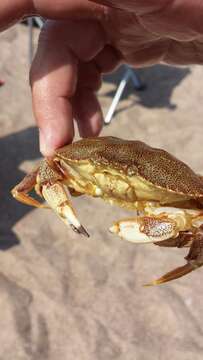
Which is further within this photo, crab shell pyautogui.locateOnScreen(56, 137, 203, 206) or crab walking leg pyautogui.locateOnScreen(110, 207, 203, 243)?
crab shell pyautogui.locateOnScreen(56, 137, 203, 206)

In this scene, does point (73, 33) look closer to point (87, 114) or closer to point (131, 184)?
point (87, 114)

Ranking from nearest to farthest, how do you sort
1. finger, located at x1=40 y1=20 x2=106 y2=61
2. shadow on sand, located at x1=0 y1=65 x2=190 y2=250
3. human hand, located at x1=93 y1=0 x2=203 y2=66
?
human hand, located at x1=93 y1=0 x2=203 y2=66 < finger, located at x1=40 y1=20 x2=106 y2=61 < shadow on sand, located at x1=0 y1=65 x2=190 y2=250

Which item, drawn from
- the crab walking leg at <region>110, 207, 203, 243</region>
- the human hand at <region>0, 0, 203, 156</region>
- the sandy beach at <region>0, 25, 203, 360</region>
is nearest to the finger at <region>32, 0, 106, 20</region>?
the human hand at <region>0, 0, 203, 156</region>

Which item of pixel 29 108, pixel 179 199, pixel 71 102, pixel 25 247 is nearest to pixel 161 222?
pixel 179 199

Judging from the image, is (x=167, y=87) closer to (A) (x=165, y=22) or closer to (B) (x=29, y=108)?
(B) (x=29, y=108)

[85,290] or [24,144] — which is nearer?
[85,290]

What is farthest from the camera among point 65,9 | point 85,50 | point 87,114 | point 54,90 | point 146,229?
point 87,114

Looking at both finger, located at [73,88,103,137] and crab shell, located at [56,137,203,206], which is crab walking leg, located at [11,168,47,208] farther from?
finger, located at [73,88,103,137]

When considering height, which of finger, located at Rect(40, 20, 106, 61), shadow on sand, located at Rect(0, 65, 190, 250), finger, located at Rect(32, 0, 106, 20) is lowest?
shadow on sand, located at Rect(0, 65, 190, 250)

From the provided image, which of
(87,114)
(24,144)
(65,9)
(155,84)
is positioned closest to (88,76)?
(87,114)
